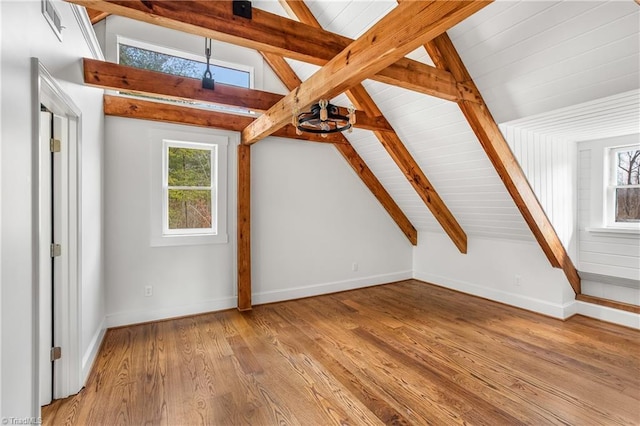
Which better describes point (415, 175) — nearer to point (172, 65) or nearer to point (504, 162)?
point (504, 162)

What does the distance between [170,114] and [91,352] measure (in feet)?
8.02

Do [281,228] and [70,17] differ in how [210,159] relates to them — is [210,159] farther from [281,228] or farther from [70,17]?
[70,17]

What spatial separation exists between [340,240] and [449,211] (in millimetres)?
1667

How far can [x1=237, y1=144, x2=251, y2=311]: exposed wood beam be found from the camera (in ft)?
12.8

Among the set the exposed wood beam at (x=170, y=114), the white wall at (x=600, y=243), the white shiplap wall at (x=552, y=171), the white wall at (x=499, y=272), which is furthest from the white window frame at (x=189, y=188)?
the white wall at (x=600, y=243)

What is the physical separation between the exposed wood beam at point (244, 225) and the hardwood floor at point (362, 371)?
0.85ft

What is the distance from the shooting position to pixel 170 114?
11.5ft

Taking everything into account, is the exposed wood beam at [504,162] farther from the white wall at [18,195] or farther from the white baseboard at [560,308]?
the white wall at [18,195]

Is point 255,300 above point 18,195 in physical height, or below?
below

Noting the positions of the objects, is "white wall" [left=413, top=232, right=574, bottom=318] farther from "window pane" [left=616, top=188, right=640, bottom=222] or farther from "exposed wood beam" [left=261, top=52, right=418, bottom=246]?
"window pane" [left=616, top=188, right=640, bottom=222]

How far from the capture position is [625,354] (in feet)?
9.26

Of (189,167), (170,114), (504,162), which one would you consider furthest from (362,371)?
(170,114)

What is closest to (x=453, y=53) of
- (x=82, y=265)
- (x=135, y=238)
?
→ (x=82, y=265)

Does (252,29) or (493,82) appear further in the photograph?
(493,82)
